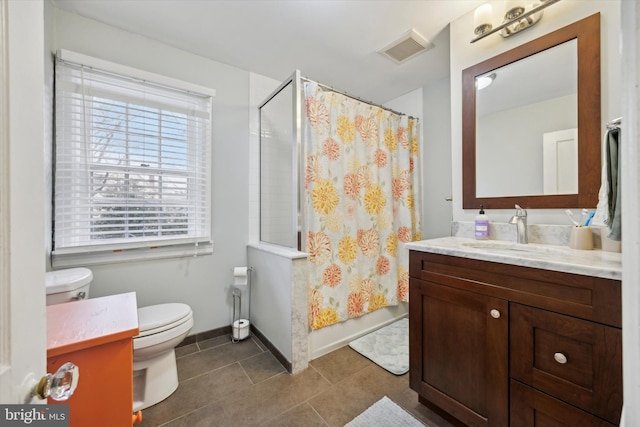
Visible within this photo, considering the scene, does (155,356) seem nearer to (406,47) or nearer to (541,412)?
(541,412)

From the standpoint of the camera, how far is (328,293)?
1956 mm

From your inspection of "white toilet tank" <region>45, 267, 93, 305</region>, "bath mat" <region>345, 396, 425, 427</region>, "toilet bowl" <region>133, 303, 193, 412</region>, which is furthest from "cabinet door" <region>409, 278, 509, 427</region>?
"white toilet tank" <region>45, 267, 93, 305</region>

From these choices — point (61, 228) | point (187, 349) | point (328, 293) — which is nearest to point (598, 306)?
point (328, 293)

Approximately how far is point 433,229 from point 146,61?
9.45 feet

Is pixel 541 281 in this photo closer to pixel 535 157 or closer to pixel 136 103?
pixel 535 157

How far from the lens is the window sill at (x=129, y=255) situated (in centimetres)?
165

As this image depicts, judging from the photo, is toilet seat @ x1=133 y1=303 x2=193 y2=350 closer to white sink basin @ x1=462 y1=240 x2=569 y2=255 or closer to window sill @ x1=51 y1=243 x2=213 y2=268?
window sill @ x1=51 y1=243 x2=213 y2=268

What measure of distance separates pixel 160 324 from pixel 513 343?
5.77 feet

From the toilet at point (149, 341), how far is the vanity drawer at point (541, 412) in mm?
1704

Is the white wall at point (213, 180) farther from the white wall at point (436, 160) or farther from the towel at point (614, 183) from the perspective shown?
the towel at point (614, 183)

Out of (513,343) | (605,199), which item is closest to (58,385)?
(513,343)

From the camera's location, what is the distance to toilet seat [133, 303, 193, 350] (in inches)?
54.7

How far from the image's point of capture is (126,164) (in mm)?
1819

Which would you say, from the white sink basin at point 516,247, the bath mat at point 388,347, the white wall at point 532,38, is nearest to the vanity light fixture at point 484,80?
the white wall at point 532,38
